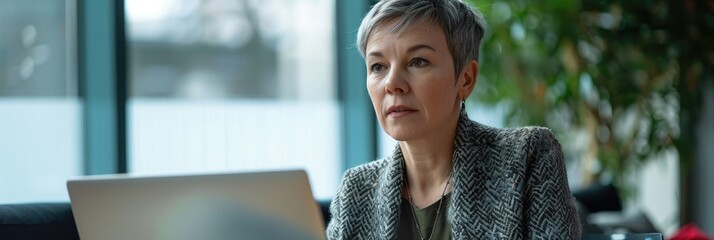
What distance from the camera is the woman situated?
5.60ft

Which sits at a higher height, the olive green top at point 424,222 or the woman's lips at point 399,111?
the woman's lips at point 399,111

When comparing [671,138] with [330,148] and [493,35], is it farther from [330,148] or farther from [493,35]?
[330,148]

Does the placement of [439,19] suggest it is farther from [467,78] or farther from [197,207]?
[197,207]

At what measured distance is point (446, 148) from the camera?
1.82 m

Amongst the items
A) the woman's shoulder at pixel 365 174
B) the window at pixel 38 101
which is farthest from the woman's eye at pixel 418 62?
the window at pixel 38 101

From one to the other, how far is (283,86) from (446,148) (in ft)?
9.57

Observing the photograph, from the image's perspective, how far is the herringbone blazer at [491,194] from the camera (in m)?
1.69

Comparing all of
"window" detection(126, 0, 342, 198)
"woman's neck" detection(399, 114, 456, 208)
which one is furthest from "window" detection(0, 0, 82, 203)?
"woman's neck" detection(399, 114, 456, 208)

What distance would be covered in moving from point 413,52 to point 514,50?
11.6 feet

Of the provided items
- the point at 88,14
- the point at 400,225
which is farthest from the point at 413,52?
the point at 88,14

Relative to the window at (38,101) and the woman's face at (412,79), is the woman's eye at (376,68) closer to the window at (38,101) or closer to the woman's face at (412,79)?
the woman's face at (412,79)

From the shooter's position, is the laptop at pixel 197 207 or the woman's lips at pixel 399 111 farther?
the woman's lips at pixel 399 111

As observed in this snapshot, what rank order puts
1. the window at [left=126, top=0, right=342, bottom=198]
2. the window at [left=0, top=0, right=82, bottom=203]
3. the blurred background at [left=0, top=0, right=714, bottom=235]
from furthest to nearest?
the window at [left=126, top=0, right=342, bottom=198] < the blurred background at [left=0, top=0, right=714, bottom=235] < the window at [left=0, top=0, right=82, bottom=203]

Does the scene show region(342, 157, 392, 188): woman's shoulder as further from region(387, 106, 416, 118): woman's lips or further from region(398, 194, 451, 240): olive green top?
region(387, 106, 416, 118): woman's lips
